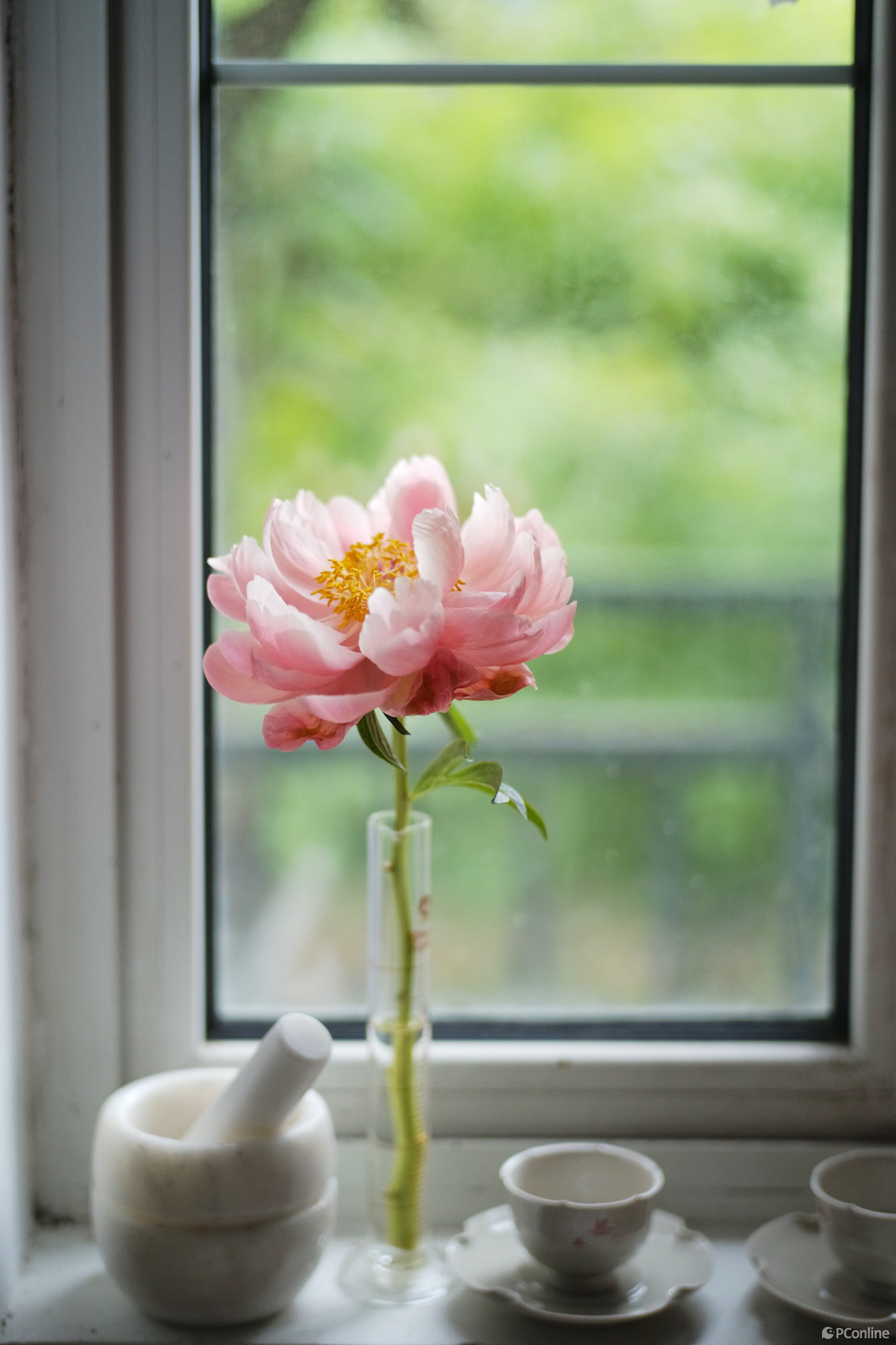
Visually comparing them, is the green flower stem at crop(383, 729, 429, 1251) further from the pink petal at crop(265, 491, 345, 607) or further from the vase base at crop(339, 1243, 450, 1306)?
the pink petal at crop(265, 491, 345, 607)

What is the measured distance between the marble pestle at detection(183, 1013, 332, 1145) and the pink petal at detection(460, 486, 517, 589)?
302 millimetres

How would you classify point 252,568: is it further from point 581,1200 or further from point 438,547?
point 581,1200

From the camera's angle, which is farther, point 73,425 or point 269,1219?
point 73,425

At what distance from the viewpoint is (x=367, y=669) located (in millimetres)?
591

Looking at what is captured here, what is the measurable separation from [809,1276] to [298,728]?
0.52 metres

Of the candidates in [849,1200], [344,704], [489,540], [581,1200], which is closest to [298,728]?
[344,704]

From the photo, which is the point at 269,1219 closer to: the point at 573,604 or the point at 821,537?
the point at 573,604

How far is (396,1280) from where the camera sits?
76 cm

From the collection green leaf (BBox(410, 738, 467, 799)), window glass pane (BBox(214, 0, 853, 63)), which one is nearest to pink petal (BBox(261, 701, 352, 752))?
green leaf (BBox(410, 738, 467, 799))

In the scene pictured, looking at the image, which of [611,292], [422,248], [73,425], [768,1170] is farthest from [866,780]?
[73,425]

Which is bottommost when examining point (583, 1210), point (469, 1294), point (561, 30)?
point (469, 1294)

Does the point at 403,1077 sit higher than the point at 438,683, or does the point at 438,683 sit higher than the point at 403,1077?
the point at 438,683

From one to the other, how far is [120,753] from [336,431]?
312 mm

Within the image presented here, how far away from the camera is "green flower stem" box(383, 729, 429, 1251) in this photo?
73 cm
